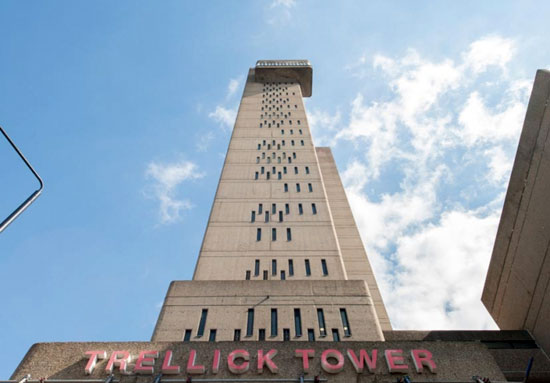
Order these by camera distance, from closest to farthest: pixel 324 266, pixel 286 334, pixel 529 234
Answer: pixel 286 334 < pixel 529 234 < pixel 324 266

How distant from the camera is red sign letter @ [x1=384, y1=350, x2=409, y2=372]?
→ 14773mm

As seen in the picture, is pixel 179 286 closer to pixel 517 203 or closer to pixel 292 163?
pixel 292 163

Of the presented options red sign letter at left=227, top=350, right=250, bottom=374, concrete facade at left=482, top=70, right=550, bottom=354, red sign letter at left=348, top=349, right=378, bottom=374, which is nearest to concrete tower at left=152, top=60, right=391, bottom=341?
red sign letter at left=348, top=349, right=378, bottom=374

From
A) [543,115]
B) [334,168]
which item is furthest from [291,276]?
[334,168]

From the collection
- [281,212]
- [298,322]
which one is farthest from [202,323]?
[281,212]

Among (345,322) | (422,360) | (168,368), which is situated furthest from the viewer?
(345,322)

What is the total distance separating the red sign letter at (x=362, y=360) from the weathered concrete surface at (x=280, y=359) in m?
0.20

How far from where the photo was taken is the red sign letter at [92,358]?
48.5 feet

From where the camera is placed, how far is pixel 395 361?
15062 mm

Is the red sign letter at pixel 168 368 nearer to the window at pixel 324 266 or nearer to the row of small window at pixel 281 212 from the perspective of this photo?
the window at pixel 324 266

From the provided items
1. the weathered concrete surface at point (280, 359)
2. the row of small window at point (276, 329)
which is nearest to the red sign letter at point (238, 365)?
the weathered concrete surface at point (280, 359)

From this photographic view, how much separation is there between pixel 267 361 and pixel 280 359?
0.62 metres

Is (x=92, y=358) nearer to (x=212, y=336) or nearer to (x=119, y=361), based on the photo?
(x=119, y=361)

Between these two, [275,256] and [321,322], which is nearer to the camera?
[321,322]
